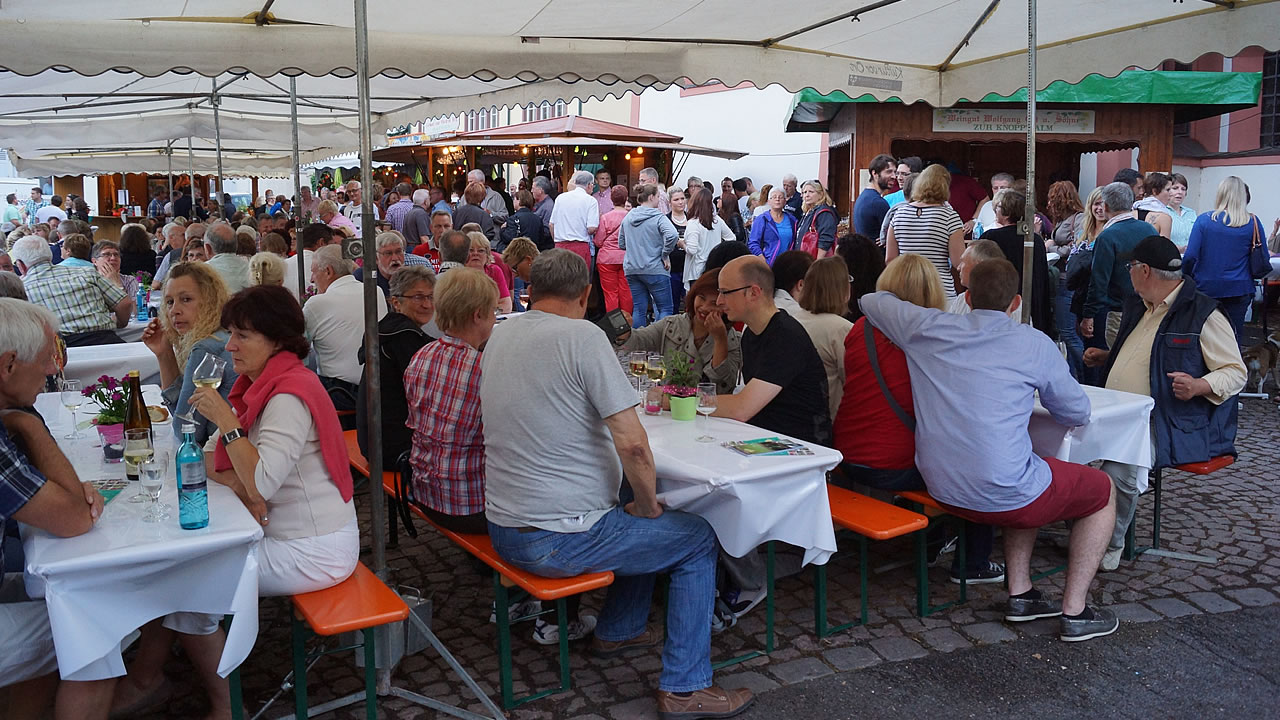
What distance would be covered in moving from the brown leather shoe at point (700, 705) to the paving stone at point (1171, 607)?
1.85 m

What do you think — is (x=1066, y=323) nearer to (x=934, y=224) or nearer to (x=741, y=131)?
(x=934, y=224)

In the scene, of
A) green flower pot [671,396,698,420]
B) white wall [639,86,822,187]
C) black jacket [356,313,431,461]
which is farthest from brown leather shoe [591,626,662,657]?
white wall [639,86,822,187]

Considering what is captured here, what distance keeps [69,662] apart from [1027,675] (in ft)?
9.28

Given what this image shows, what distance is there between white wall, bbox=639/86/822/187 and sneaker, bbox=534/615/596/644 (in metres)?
15.3

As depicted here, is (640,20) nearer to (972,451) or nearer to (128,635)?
(972,451)

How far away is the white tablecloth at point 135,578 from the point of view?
2389mm

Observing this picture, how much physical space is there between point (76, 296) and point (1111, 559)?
18.9ft

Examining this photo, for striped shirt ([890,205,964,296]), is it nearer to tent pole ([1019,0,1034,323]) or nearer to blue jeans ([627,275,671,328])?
tent pole ([1019,0,1034,323])

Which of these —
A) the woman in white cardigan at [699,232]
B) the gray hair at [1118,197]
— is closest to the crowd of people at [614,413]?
the gray hair at [1118,197]

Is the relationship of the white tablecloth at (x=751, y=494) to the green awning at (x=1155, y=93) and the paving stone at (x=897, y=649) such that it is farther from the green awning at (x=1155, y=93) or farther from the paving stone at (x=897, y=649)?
the green awning at (x=1155, y=93)

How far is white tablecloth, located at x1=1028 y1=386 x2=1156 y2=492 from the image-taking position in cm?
397

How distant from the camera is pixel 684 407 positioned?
3830 mm

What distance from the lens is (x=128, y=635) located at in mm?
2545

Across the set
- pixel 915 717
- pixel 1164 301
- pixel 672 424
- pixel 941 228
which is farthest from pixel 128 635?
pixel 941 228
